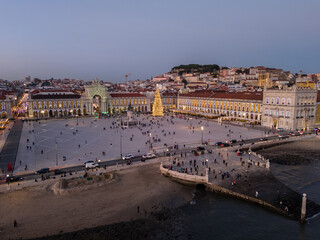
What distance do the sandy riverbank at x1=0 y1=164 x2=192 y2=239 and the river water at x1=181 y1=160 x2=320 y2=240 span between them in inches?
84.4

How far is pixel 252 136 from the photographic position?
48.3 metres

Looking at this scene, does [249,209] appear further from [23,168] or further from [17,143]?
[17,143]

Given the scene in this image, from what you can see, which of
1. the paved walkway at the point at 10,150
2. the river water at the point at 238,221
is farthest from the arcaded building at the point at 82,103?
the river water at the point at 238,221

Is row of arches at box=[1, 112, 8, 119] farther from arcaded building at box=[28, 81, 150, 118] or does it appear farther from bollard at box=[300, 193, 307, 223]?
bollard at box=[300, 193, 307, 223]

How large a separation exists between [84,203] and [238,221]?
41.7ft

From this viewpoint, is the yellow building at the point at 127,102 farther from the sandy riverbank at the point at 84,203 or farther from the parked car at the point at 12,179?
the sandy riverbank at the point at 84,203

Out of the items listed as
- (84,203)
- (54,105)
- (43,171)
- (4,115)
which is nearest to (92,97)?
(54,105)

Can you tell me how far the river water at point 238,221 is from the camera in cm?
1811

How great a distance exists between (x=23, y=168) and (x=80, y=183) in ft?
31.3

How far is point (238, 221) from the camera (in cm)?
1972

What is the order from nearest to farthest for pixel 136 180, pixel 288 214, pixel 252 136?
pixel 288 214
pixel 136 180
pixel 252 136

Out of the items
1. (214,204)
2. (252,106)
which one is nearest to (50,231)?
(214,204)

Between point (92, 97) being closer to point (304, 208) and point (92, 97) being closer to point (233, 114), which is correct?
point (233, 114)

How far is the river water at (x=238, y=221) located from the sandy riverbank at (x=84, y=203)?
7.03 feet
